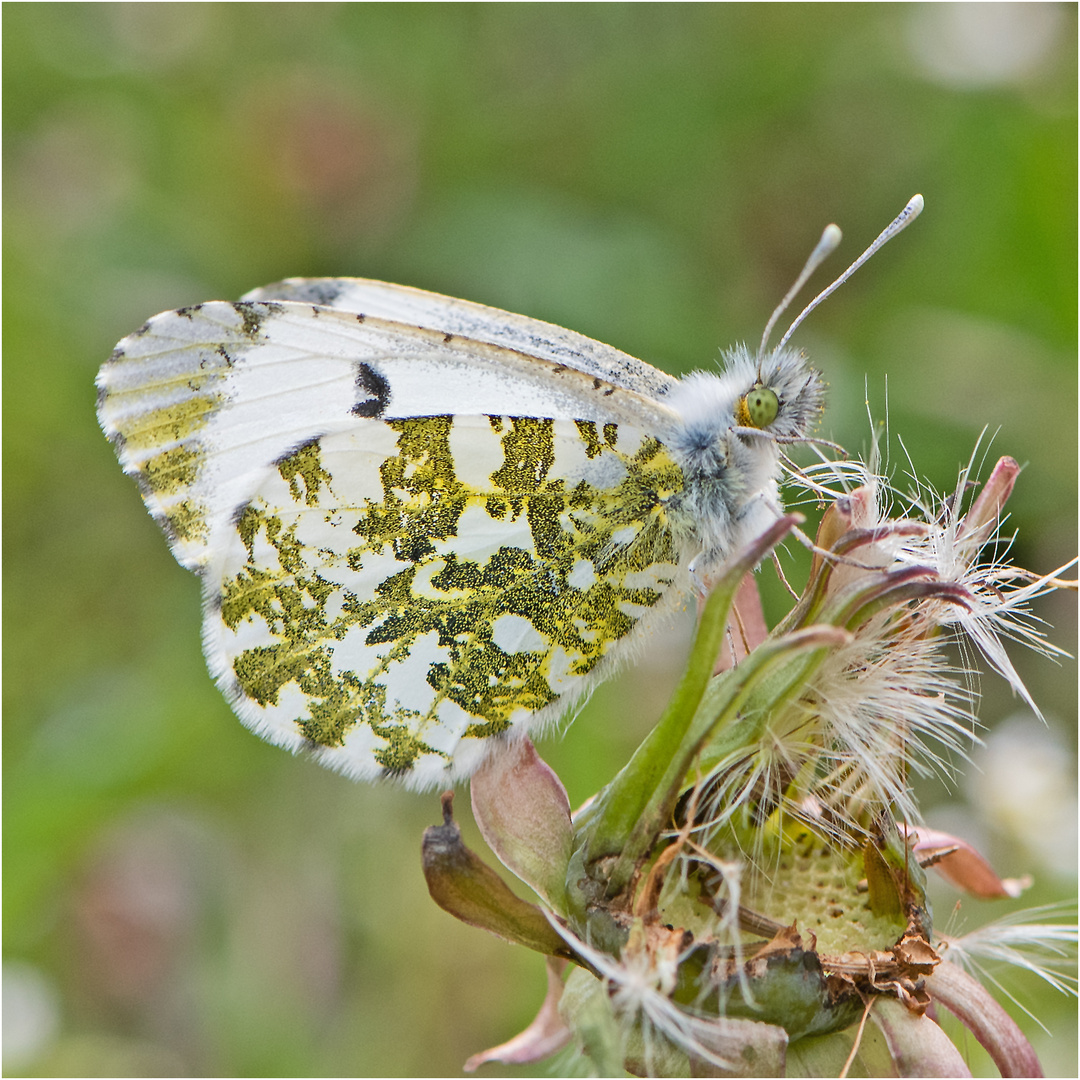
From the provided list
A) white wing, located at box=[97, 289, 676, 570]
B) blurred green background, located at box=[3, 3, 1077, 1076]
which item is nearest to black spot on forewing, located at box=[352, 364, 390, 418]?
white wing, located at box=[97, 289, 676, 570]

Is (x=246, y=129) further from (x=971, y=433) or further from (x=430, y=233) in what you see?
(x=971, y=433)

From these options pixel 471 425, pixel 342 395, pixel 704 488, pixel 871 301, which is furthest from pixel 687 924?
pixel 871 301

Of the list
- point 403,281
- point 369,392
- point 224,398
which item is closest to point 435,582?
point 369,392

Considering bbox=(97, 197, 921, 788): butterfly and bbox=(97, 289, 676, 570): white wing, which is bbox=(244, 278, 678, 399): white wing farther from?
bbox=(97, 289, 676, 570): white wing

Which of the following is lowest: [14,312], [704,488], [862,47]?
[704,488]

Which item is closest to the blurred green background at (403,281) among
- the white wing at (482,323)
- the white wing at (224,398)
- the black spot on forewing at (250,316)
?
the white wing at (482,323)
